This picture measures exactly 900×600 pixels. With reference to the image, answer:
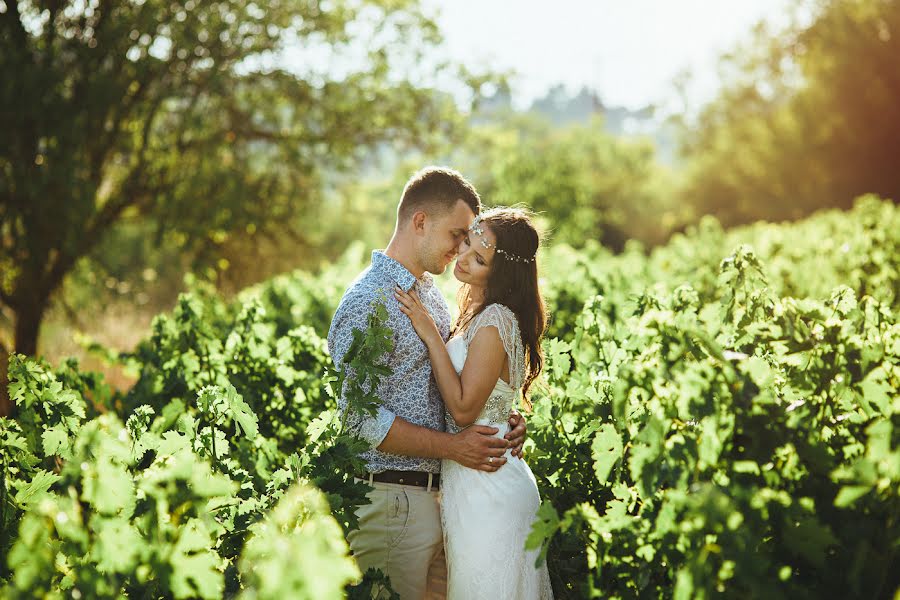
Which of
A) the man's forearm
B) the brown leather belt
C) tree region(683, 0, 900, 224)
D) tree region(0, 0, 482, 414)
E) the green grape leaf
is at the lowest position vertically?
the brown leather belt

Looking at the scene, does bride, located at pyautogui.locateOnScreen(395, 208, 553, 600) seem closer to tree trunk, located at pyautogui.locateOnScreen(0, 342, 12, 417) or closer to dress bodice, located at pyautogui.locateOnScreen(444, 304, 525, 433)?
dress bodice, located at pyautogui.locateOnScreen(444, 304, 525, 433)

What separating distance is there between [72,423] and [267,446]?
37.8 inches

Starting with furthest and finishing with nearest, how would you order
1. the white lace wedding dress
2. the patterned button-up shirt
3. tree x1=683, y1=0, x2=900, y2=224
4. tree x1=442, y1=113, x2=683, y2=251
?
tree x1=683, y1=0, x2=900, y2=224, tree x1=442, y1=113, x2=683, y2=251, the patterned button-up shirt, the white lace wedding dress

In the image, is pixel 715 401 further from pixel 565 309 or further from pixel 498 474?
pixel 565 309

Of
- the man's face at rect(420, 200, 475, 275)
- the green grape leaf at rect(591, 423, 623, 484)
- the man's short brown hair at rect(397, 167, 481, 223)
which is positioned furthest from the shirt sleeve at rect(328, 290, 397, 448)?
the green grape leaf at rect(591, 423, 623, 484)

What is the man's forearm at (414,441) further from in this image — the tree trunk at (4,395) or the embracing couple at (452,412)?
the tree trunk at (4,395)

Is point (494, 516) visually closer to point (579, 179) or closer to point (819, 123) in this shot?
Result: point (579, 179)

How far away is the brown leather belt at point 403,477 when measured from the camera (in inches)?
139

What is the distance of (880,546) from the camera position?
217 centimetres

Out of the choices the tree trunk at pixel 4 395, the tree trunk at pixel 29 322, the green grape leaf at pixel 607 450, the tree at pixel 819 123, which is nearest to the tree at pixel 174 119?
the tree trunk at pixel 29 322

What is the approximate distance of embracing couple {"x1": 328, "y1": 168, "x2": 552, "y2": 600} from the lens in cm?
335

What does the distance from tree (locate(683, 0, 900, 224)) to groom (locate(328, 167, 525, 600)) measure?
33763 mm

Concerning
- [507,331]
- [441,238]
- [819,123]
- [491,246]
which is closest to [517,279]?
[491,246]

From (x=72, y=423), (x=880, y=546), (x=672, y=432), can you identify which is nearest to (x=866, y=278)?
(x=672, y=432)
